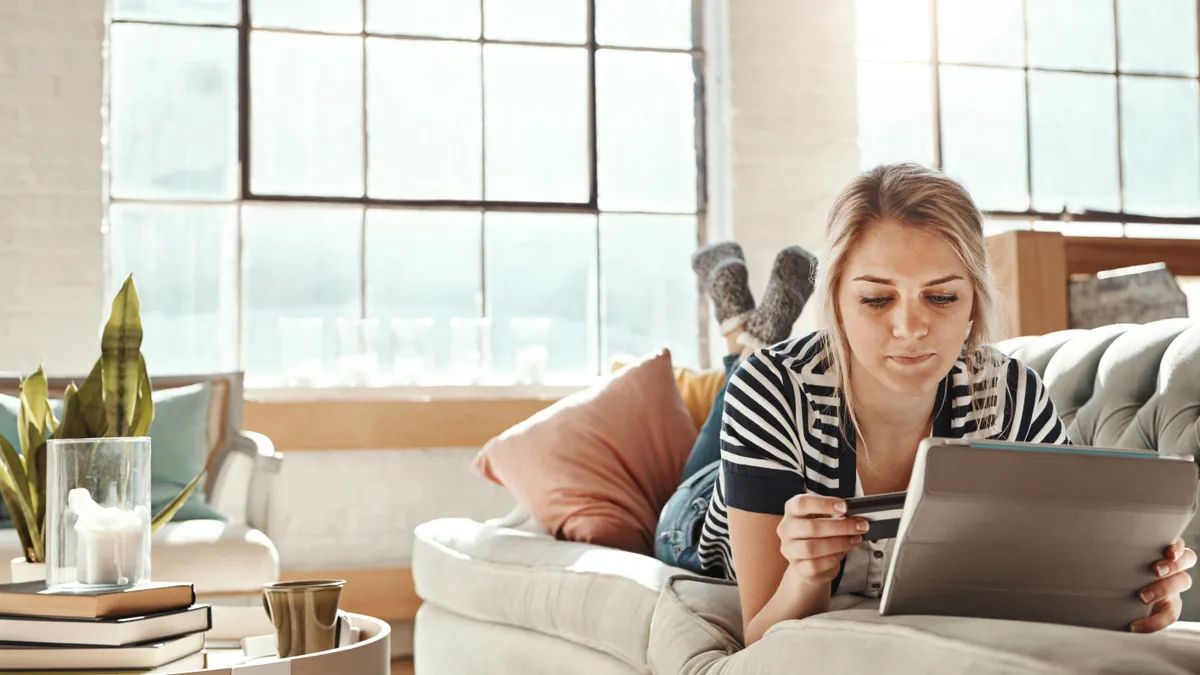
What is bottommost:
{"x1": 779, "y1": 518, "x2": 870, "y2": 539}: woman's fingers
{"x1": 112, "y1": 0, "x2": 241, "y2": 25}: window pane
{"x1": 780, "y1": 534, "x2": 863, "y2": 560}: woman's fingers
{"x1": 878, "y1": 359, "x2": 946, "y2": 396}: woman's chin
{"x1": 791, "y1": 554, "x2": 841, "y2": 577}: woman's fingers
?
{"x1": 791, "y1": 554, "x2": 841, "y2": 577}: woman's fingers

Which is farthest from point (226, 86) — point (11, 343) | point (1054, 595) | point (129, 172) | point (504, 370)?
point (1054, 595)

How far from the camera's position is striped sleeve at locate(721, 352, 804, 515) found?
1.49 metres

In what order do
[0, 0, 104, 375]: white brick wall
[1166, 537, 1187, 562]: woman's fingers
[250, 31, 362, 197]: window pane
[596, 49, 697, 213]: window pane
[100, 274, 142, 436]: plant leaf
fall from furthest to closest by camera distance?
1. [596, 49, 697, 213]: window pane
2. [250, 31, 362, 197]: window pane
3. [0, 0, 104, 375]: white brick wall
4. [100, 274, 142, 436]: plant leaf
5. [1166, 537, 1187, 562]: woman's fingers

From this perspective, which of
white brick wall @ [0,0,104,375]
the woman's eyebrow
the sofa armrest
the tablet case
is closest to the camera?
the tablet case

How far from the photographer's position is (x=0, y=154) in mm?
4035

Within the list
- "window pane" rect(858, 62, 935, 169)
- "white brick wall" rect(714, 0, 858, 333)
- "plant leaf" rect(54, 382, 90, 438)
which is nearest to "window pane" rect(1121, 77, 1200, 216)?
"window pane" rect(858, 62, 935, 169)

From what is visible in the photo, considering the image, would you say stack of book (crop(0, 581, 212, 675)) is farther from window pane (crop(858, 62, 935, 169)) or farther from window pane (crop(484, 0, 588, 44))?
window pane (crop(858, 62, 935, 169))

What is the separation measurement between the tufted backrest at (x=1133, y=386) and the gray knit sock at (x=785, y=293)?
596 mm

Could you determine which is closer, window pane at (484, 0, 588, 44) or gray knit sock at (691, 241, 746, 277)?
gray knit sock at (691, 241, 746, 277)

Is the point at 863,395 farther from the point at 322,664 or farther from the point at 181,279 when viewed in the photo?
the point at 181,279

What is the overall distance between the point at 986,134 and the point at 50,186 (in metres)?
3.76

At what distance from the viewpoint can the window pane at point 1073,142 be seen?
16.6 feet

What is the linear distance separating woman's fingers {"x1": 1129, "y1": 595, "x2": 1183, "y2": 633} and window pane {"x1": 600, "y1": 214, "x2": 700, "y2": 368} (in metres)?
Result: 3.39

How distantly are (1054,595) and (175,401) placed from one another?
2886 millimetres
